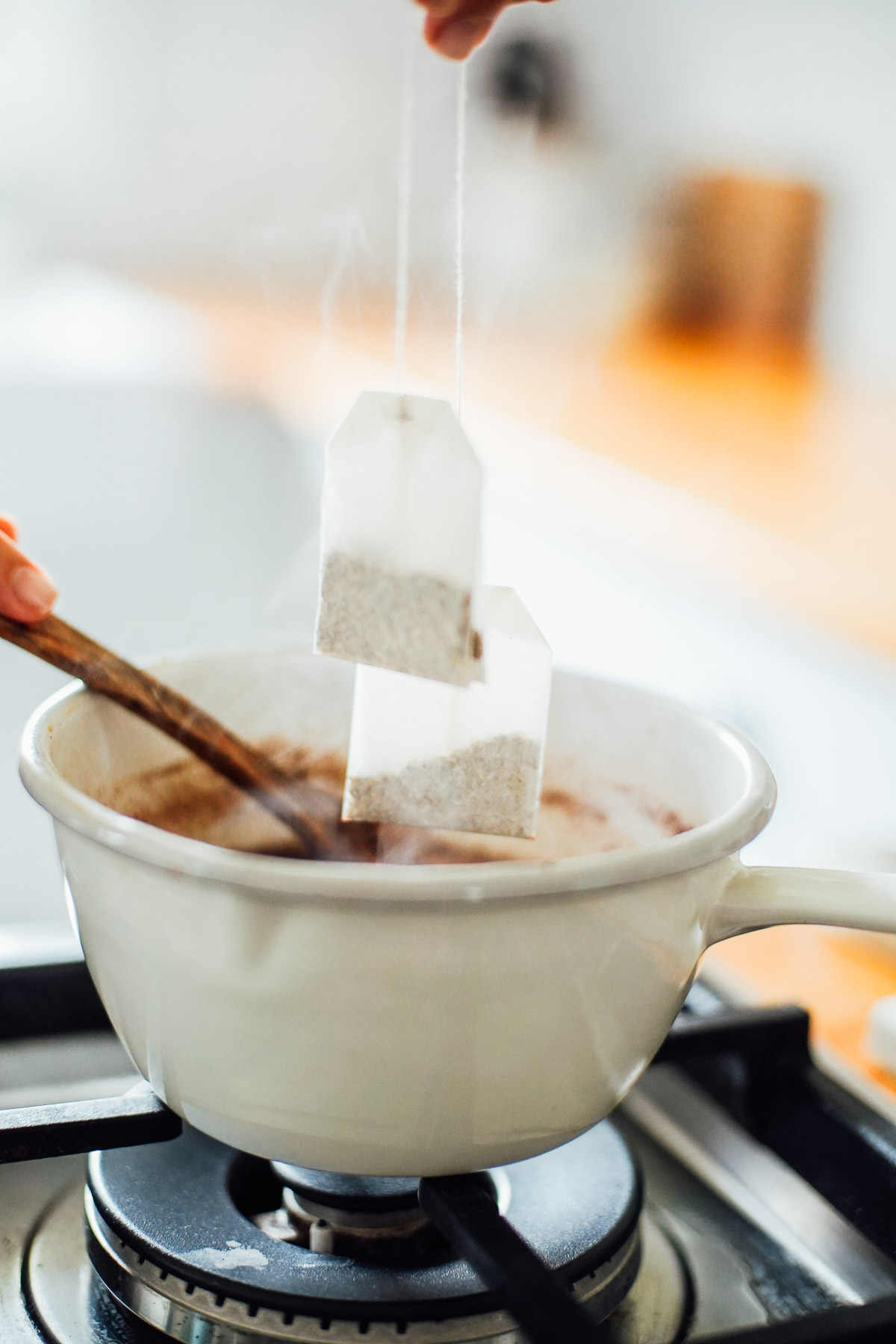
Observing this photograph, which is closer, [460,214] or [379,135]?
[460,214]

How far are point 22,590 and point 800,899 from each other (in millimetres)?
295

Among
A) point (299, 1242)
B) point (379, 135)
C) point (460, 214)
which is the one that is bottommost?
point (299, 1242)

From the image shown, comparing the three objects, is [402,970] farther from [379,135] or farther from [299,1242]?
[379,135]

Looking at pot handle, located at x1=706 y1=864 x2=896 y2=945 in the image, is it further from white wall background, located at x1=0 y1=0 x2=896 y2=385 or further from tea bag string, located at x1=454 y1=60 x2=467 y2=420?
white wall background, located at x1=0 y1=0 x2=896 y2=385

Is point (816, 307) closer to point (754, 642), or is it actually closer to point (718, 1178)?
point (754, 642)

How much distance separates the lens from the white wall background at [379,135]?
146 centimetres

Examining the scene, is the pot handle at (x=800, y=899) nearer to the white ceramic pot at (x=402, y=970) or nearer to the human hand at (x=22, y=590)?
the white ceramic pot at (x=402, y=970)

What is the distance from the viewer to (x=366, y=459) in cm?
39

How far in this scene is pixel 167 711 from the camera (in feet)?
1.61

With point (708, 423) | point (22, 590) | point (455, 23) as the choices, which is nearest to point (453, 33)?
point (455, 23)

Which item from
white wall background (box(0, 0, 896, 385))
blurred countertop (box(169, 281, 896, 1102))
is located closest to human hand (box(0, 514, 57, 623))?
blurred countertop (box(169, 281, 896, 1102))

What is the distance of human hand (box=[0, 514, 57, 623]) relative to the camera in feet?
1.47

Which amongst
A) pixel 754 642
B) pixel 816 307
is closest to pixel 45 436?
pixel 816 307

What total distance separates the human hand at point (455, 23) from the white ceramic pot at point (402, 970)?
29 centimetres
